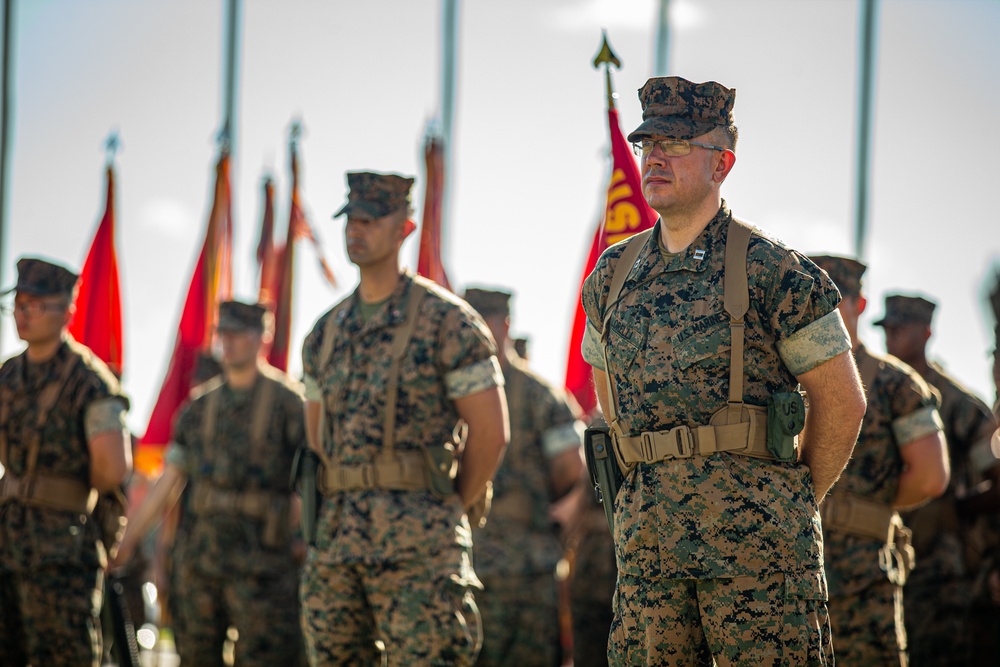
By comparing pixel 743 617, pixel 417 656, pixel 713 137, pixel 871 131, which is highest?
pixel 871 131

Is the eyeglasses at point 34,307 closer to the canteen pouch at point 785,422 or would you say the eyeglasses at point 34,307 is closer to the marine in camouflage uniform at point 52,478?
the marine in camouflage uniform at point 52,478

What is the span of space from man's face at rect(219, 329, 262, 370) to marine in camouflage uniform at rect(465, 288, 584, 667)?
5.14ft

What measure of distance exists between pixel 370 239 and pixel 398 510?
125cm

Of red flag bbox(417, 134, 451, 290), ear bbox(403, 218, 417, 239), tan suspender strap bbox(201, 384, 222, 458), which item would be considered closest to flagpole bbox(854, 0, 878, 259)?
red flag bbox(417, 134, 451, 290)

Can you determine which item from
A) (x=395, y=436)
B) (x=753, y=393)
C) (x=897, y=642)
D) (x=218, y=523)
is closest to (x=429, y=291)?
(x=395, y=436)

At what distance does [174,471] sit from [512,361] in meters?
2.43

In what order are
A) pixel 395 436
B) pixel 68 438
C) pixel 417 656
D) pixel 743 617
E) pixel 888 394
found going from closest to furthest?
pixel 743 617
pixel 417 656
pixel 395 436
pixel 888 394
pixel 68 438

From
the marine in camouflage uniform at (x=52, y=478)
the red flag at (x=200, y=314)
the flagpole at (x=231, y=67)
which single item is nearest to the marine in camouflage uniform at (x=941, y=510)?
the marine in camouflage uniform at (x=52, y=478)

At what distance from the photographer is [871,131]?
1228 cm

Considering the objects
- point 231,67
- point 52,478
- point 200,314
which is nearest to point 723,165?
point 52,478

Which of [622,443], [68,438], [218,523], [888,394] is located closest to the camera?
[622,443]

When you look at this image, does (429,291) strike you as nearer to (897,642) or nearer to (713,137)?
(713,137)

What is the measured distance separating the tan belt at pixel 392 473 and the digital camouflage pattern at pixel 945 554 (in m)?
3.65

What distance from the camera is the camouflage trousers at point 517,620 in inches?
338
